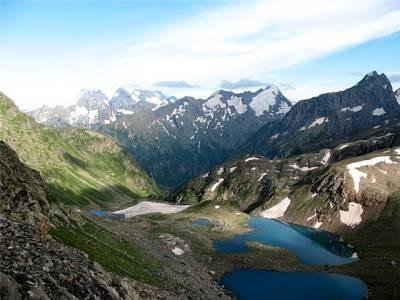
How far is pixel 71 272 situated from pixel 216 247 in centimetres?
13317

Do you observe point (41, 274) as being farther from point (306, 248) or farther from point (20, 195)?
point (306, 248)

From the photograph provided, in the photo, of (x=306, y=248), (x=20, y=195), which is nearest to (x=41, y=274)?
(x=20, y=195)

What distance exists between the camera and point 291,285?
129 m

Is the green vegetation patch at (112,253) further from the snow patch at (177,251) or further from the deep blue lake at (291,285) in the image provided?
the snow patch at (177,251)

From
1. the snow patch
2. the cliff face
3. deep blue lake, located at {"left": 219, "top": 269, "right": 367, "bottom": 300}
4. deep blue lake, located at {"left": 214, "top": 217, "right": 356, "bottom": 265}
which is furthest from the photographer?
deep blue lake, located at {"left": 214, "top": 217, "right": 356, "bottom": 265}

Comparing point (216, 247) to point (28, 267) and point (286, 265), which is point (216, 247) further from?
point (28, 267)

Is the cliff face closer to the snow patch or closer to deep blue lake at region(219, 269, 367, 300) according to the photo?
deep blue lake at region(219, 269, 367, 300)

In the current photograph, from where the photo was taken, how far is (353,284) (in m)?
131

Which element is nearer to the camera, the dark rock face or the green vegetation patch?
the dark rock face

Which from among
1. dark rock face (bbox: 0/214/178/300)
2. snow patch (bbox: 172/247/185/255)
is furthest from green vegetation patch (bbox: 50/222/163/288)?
snow patch (bbox: 172/247/185/255)

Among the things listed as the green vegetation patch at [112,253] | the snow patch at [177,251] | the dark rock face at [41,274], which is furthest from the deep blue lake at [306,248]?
the dark rock face at [41,274]

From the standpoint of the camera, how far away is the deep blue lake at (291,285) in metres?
120

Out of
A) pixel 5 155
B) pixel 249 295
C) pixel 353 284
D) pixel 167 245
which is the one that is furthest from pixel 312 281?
pixel 5 155

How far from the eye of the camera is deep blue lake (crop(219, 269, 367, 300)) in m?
120
